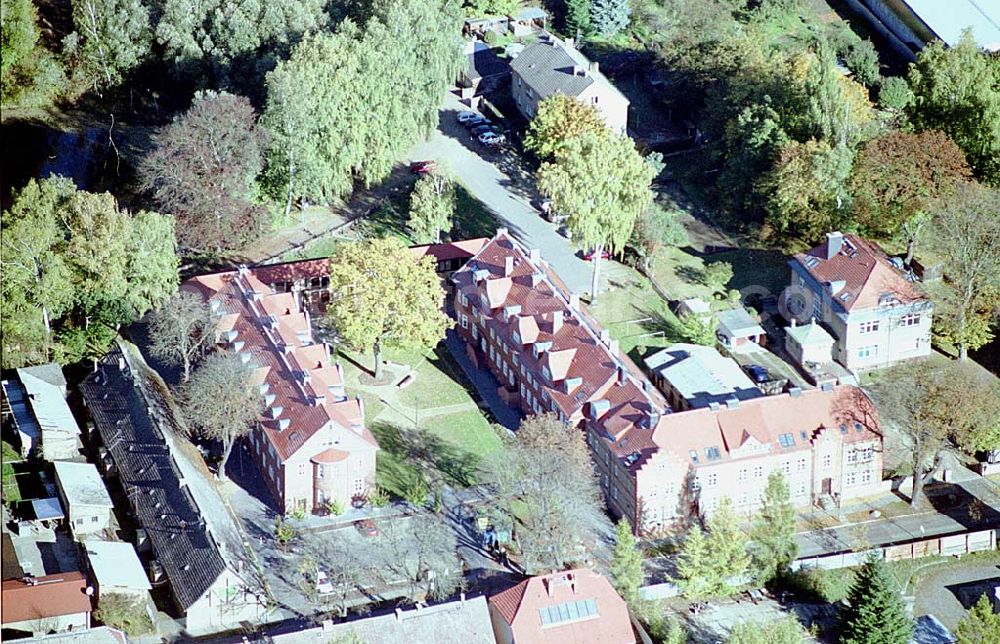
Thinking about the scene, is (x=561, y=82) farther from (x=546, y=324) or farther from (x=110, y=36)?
(x=110, y=36)

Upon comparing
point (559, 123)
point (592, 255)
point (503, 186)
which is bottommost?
point (592, 255)

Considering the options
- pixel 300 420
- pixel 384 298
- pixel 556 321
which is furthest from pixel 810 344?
pixel 300 420

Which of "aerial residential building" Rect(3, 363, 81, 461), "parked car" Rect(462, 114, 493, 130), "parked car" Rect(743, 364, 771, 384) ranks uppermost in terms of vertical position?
"parked car" Rect(462, 114, 493, 130)

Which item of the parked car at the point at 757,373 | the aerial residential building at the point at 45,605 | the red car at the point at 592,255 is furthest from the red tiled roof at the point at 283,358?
the parked car at the point at 757,373

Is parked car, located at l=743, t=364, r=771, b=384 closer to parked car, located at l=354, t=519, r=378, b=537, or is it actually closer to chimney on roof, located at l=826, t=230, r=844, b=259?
chimney on roof, located at l=826, t=230, r=844, b=259

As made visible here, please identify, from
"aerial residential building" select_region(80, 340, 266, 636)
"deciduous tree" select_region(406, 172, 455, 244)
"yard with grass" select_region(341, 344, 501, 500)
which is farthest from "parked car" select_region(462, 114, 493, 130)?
"aerial residential building" select_region(80, 340, 266, 636)

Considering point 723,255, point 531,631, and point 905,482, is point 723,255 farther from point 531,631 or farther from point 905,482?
point 531,631
